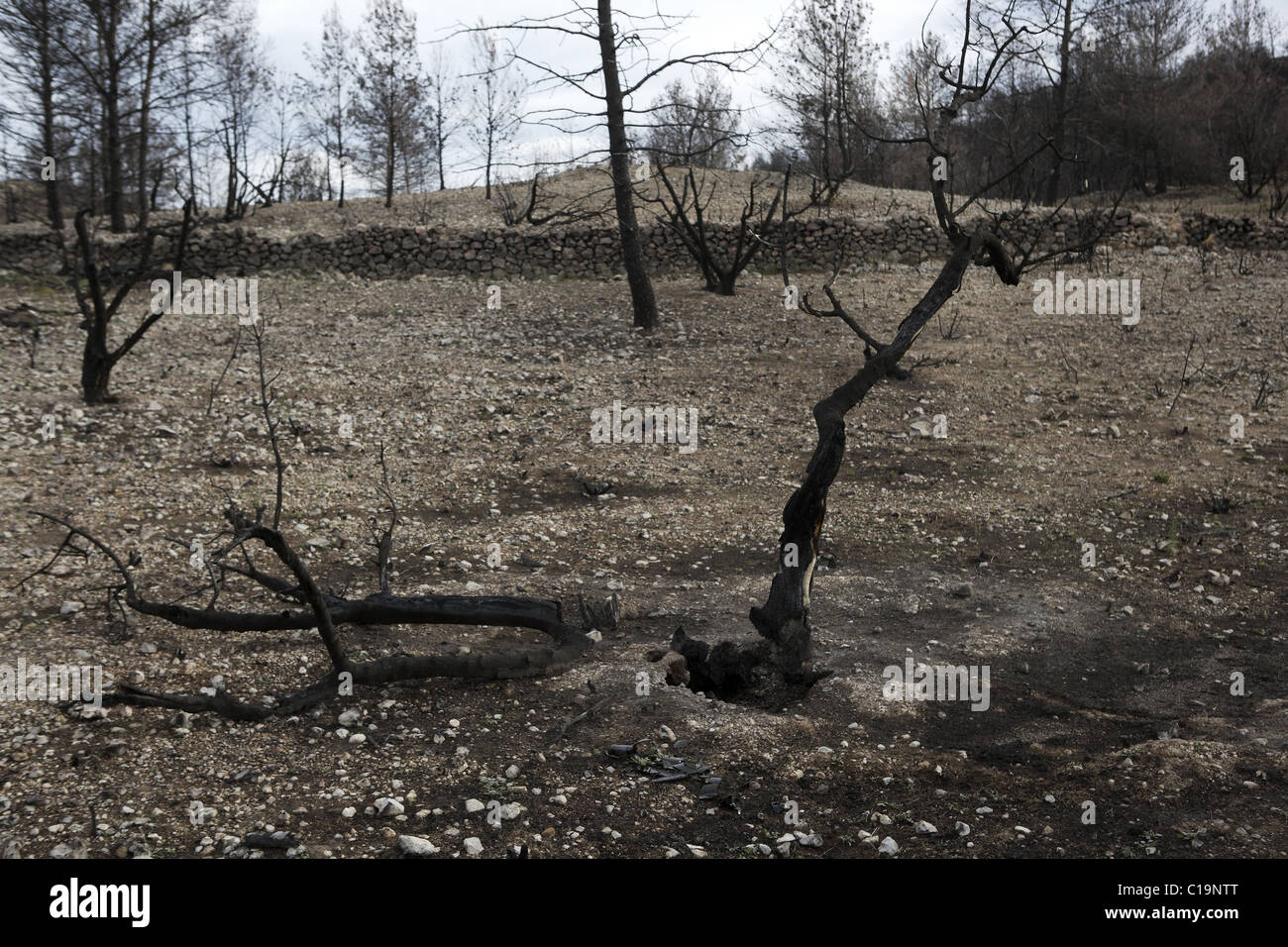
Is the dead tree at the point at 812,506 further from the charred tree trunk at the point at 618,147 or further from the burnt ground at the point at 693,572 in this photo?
the charred tree trunk at the point at 618,147

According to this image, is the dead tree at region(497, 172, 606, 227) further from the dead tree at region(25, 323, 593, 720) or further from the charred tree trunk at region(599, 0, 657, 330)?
the dead tree at region(25, 323, 593, 720)

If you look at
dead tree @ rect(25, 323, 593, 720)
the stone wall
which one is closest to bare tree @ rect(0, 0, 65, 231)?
the stone wall

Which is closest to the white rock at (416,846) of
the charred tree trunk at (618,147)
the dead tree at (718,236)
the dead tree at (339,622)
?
the dead tree at (339,622)

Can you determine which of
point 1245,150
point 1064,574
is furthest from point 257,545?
point 1245,150

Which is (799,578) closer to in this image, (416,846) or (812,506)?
(812,506)

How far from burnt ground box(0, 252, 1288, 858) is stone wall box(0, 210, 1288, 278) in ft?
12.2

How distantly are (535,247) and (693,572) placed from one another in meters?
13.2

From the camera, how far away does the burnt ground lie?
14.3 ft

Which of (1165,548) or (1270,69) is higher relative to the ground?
(1270,69)

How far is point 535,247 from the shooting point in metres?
19.6

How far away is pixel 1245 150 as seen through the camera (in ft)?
77.1
